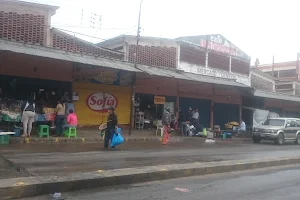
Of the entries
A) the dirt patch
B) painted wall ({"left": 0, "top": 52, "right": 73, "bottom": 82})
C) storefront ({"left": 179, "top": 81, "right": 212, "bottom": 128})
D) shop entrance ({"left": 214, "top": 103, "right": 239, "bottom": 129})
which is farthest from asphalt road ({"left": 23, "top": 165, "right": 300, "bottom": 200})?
shop entrance ({"left": 214, "top": 103, "right": 239, "bottom": 129})

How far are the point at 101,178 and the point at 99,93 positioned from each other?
39.4 ft

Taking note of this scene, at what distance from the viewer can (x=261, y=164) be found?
10719mm

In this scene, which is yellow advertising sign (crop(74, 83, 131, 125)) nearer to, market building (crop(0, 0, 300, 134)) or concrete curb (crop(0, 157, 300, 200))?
market building (crop(0, 0, 300, 134))

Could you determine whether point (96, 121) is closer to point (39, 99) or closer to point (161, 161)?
point (39, 99)

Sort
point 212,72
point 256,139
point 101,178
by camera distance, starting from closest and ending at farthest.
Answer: point 101,178 < point 256,139 < point 212,72

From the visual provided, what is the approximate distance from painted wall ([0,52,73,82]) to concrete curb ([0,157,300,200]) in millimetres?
8909

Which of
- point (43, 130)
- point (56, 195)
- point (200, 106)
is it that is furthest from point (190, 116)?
point (56, 195)

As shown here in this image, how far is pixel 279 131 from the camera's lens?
827 inches

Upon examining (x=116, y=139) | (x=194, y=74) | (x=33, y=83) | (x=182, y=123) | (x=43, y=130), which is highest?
(x=194, y=74)

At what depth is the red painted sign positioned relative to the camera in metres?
18.3

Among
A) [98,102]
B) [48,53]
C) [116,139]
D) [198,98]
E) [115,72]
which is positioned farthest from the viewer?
[198,98]

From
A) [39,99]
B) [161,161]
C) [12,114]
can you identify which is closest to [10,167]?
[161,161]

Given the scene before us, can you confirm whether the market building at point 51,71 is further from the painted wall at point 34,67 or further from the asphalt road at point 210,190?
the asphalt road at point 210,190

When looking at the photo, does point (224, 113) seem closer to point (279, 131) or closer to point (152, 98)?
point (279, 131)
